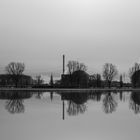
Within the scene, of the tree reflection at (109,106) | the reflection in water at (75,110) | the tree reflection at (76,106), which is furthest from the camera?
the tree reflection at (109,106)

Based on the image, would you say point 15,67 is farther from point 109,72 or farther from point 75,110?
point 75,110

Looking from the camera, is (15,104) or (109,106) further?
(15,104)

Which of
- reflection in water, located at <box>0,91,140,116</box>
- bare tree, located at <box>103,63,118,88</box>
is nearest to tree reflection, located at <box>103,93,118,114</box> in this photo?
reflection in water, located at <box>0,91,140,116</box>

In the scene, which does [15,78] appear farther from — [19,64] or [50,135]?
[50,135]

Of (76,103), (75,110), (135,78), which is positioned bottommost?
(75,110)

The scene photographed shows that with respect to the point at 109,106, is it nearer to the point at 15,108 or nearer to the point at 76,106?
the point at 76,106

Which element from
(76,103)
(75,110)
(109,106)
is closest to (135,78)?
(76,103)

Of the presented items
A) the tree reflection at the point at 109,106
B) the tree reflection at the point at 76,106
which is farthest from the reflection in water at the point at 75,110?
the tree reflection at the point at 109,106

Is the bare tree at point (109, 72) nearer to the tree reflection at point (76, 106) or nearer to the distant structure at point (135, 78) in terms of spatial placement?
the distant structure at point (135, 78)

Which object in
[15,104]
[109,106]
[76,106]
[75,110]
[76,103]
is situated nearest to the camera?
[75,110]

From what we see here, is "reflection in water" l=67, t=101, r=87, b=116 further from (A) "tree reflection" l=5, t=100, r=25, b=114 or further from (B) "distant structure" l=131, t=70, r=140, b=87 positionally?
(B) "distant structure" l=131, t=70, r=140, b=87

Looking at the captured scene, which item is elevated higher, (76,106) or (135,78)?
(135,78)

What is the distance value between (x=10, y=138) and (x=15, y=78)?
273 ft

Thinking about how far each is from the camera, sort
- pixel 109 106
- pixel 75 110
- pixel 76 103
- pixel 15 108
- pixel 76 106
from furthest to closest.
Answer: pixel 76 103, pixel 109 106, pixel 76 106, pixel 15 108, pixel 75 110
